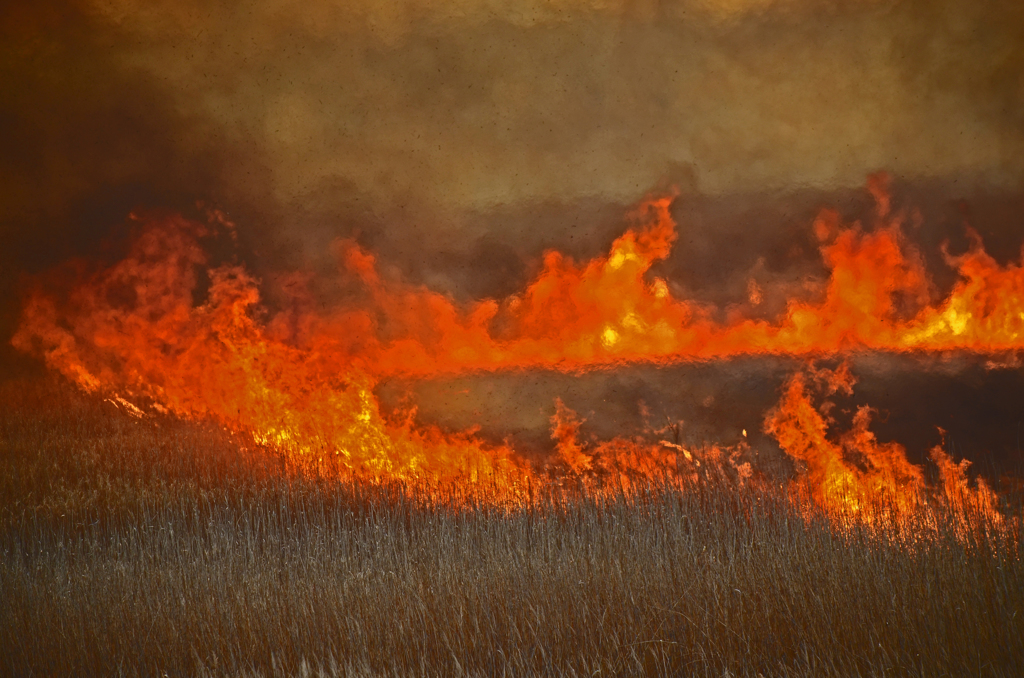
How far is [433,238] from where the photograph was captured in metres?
16.5

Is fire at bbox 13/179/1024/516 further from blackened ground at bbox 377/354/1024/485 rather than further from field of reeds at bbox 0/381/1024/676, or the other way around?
field of reeds at bbox 0/381/1024/676

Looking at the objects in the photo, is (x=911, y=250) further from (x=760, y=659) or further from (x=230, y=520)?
(x=230, y=520)

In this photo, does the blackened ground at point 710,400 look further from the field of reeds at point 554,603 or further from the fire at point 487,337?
the field of reeds at point 554,603

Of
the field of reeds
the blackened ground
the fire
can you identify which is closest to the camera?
the field of reeds

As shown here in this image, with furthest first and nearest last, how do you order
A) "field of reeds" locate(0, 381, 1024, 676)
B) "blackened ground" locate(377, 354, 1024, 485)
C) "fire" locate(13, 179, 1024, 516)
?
"blackened ground" locate(377, 354, 1024, 485) → "fire" locate(13, 179, 1024, 516) → "field of reeds" locate(0, 381, 1024, 676)

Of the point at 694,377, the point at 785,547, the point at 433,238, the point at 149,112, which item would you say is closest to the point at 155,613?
the point at 785,547

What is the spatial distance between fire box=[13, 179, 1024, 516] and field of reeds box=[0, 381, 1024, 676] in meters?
3.29

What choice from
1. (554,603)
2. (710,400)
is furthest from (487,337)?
(554,603)

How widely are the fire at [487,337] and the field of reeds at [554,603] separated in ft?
10.8

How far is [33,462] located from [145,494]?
2189 millimetres

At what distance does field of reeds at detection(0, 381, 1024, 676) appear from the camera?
7.06 m

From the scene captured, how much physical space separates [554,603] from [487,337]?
9.03 metres

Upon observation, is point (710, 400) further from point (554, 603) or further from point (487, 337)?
point (554, 603)

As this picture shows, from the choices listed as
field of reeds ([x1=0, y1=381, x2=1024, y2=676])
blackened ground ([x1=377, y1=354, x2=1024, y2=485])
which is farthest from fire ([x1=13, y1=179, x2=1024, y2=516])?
field of reeds ([x1=0, y1=381, x2=1024, y2=676])
